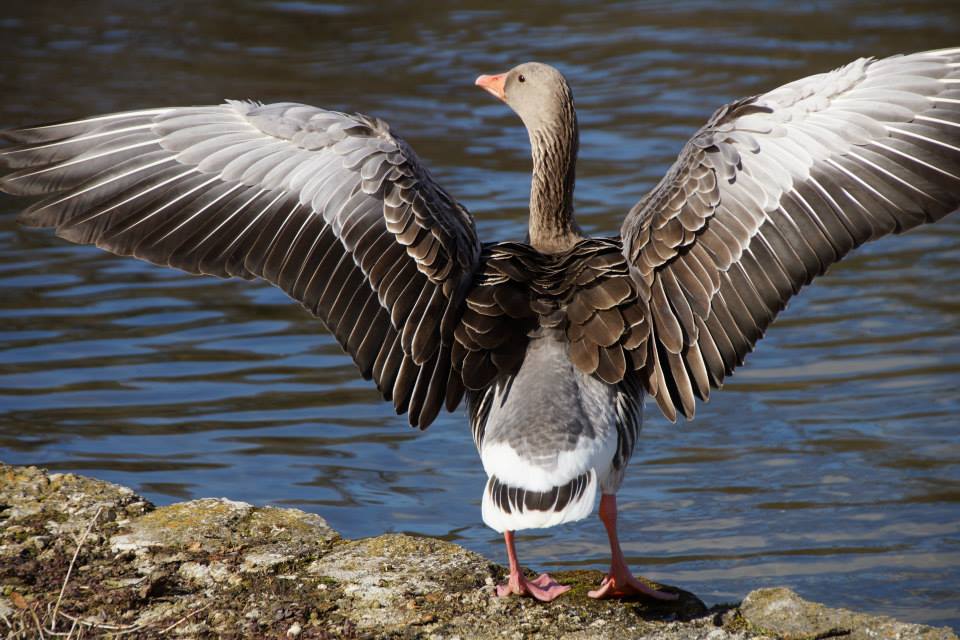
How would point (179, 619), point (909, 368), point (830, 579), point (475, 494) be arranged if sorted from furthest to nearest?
1. point (909, 368)
2. point (475, 494)
3. point (830, 579)
4. point (179, 619)

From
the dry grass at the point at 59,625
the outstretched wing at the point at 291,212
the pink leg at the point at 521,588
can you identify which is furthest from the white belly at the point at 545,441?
the dry grass at the point at 59,625

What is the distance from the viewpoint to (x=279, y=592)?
4.58 meters

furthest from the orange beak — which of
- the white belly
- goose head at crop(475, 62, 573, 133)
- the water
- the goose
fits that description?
the water

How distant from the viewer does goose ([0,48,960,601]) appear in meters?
4.83

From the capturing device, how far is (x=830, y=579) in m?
6.33

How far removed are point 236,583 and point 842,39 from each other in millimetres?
12791

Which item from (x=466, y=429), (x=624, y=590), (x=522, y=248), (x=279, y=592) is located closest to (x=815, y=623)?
(x=624, y=590)

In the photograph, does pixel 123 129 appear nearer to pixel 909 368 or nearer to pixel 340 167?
pixel 340 167

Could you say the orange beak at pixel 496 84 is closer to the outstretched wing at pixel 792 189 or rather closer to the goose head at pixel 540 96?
the goose head at pixel 540 96

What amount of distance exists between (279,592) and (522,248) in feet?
5.68

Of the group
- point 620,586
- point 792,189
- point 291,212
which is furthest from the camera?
point 291,212

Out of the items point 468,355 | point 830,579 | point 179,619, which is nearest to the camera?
point 179,619

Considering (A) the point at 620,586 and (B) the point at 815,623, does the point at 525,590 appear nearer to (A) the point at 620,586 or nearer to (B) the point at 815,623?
(A) the point at 620,586

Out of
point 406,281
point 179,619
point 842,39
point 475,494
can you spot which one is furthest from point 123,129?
point 842,39
